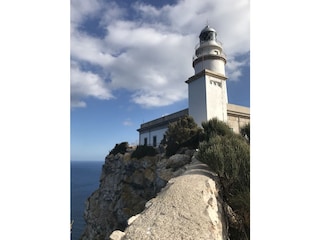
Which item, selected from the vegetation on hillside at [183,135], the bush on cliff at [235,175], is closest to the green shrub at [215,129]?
Answer: the vegetation on hillside at [183,135]

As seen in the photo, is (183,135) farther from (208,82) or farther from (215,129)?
(208,82)

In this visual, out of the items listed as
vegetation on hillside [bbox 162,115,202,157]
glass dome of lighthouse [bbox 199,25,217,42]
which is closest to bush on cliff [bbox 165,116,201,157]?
vegetation on hillside [bbox 162,115,202,157]

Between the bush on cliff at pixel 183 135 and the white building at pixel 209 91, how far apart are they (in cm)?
158

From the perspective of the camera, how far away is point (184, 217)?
8.41 ft

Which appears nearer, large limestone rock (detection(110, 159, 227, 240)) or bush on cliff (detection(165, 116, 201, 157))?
large limestone rock (detection(110, 159, 227, 240))

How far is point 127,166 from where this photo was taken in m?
11.7

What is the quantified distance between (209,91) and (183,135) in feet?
11.8

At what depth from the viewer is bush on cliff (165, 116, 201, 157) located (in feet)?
29.2

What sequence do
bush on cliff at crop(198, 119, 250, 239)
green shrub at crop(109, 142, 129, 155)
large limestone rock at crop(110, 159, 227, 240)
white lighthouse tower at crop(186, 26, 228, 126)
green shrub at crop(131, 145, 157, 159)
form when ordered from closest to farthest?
large limestone rock at crop(110, 159, 227, 240) < bush on cliff at crop(198, 119, 250, 239) < white lighthouse tower at crop(186, 26, 228, 126) < green shrub at crop(131, 145, 157, 159) < green shrub at crop(109, 142, 129, 155)

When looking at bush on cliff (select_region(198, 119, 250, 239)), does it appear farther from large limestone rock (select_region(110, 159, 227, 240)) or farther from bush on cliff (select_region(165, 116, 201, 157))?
bush on cliff (select_region(165, 116, 201, 157))

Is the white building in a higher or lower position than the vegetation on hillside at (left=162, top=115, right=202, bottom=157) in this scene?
higher

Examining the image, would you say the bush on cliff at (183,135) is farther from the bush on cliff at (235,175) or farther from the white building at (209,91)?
the bush on cliff at (235,175)
